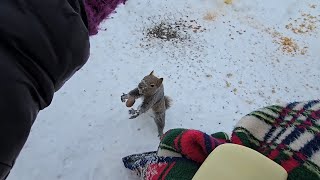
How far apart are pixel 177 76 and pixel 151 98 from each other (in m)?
0.60

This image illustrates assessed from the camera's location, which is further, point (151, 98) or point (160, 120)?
point (160, 120)

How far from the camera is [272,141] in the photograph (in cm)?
131

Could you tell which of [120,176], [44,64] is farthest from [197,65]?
[44,64]

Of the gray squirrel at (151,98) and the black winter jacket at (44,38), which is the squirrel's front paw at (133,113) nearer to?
the gray squirrel at (151,98)

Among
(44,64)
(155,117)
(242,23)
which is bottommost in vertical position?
(155,117)

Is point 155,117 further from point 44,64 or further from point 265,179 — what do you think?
point 44,64

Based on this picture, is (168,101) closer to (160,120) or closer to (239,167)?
(160,120)

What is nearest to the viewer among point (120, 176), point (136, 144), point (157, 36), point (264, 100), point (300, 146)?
point (300, 146)

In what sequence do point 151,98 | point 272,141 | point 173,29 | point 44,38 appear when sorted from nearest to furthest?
point 44,38 → point 272,141 → point 151,98 → point 173,29

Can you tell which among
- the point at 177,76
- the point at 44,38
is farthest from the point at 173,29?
the point at 44,38

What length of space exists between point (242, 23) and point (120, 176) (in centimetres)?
174

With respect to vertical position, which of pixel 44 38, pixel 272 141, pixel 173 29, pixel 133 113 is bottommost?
pixel 133 113

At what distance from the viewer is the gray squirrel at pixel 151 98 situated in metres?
2.25

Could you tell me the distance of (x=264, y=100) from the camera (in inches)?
110
